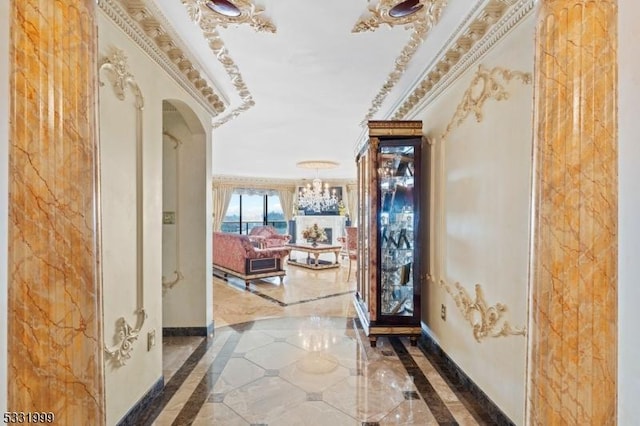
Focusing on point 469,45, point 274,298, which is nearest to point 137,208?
point 469,45

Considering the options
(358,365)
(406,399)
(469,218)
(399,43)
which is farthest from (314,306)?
(399,43)

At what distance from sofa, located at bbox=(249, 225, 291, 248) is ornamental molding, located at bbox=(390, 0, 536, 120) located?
230 inches

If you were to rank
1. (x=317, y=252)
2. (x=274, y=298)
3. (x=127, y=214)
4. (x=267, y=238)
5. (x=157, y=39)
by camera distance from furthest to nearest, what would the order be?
(x=267, y=238) → (x=317, y=252) → (x=274, y=298) → (x=157, y=39) → (x=127, y=214)

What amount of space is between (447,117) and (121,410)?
3125 millimetres

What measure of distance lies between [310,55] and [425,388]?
2.70 metres

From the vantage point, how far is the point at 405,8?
1931 mm

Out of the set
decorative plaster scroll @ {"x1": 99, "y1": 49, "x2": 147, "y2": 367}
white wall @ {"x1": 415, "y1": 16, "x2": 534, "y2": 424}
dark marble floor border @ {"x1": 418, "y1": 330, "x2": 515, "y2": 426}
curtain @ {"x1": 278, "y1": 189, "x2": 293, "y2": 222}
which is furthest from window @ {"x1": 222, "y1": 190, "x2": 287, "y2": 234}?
decorative plaster scroll @ {"x1": 99, "y1": 49, "x2": 147, "y2": 367}

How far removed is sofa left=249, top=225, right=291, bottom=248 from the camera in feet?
27.0

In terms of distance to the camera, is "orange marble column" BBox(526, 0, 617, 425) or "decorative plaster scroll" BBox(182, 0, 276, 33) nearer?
"orange marble column" BBox(526, 0, 617, 425)

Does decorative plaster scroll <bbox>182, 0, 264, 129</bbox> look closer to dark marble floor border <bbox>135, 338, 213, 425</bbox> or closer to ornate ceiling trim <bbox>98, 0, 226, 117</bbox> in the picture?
ornate ceiling trim <bbox>98, 0, 226, 117</bbox>

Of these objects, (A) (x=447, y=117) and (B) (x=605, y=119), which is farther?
(A) (x=447, y=117)

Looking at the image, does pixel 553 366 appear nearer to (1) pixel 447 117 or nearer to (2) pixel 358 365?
(2) pixel 358 365

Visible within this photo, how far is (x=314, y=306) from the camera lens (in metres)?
4.50

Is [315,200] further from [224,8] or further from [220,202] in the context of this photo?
[224,8]
